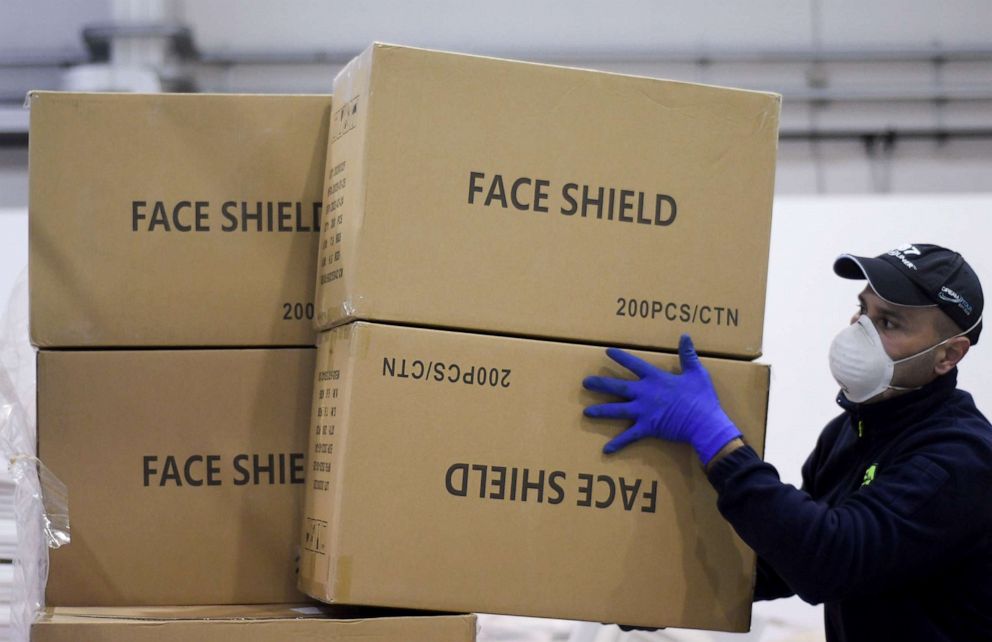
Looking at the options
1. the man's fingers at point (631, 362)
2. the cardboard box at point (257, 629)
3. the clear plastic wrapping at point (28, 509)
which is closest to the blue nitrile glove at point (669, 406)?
the man's fingers at point (631, 362)

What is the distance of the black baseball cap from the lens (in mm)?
1554

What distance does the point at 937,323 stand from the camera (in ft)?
5.14

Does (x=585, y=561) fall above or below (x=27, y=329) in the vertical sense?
below

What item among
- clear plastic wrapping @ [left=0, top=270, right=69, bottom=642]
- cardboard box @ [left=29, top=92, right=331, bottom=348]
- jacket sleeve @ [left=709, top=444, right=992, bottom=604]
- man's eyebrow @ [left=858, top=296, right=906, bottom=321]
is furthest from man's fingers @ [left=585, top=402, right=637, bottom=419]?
clear plastic wrapping @ [left=0, top=270, right=69, bottom=642]

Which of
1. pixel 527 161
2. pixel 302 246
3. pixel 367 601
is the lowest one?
pixel 367 601

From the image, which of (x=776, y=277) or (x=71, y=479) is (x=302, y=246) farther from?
(x=776, y=277)

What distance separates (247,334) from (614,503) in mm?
537

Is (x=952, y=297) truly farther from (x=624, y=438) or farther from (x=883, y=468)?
(x=624, y=438)

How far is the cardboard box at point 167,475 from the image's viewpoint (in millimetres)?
1389

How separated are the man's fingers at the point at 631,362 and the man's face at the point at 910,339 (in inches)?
17.4

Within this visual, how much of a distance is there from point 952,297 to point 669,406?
54 cm

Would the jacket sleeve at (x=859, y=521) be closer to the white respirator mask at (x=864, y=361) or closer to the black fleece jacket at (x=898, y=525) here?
the black fleece jacket at (x=898, y=525)

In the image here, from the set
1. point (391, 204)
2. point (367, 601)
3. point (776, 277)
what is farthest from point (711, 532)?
point (776, 277)

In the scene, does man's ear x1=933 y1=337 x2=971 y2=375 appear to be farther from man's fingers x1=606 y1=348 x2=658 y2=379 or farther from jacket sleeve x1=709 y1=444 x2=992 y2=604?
man's fingers x1=606 y1=348 x2=658 y2=379
